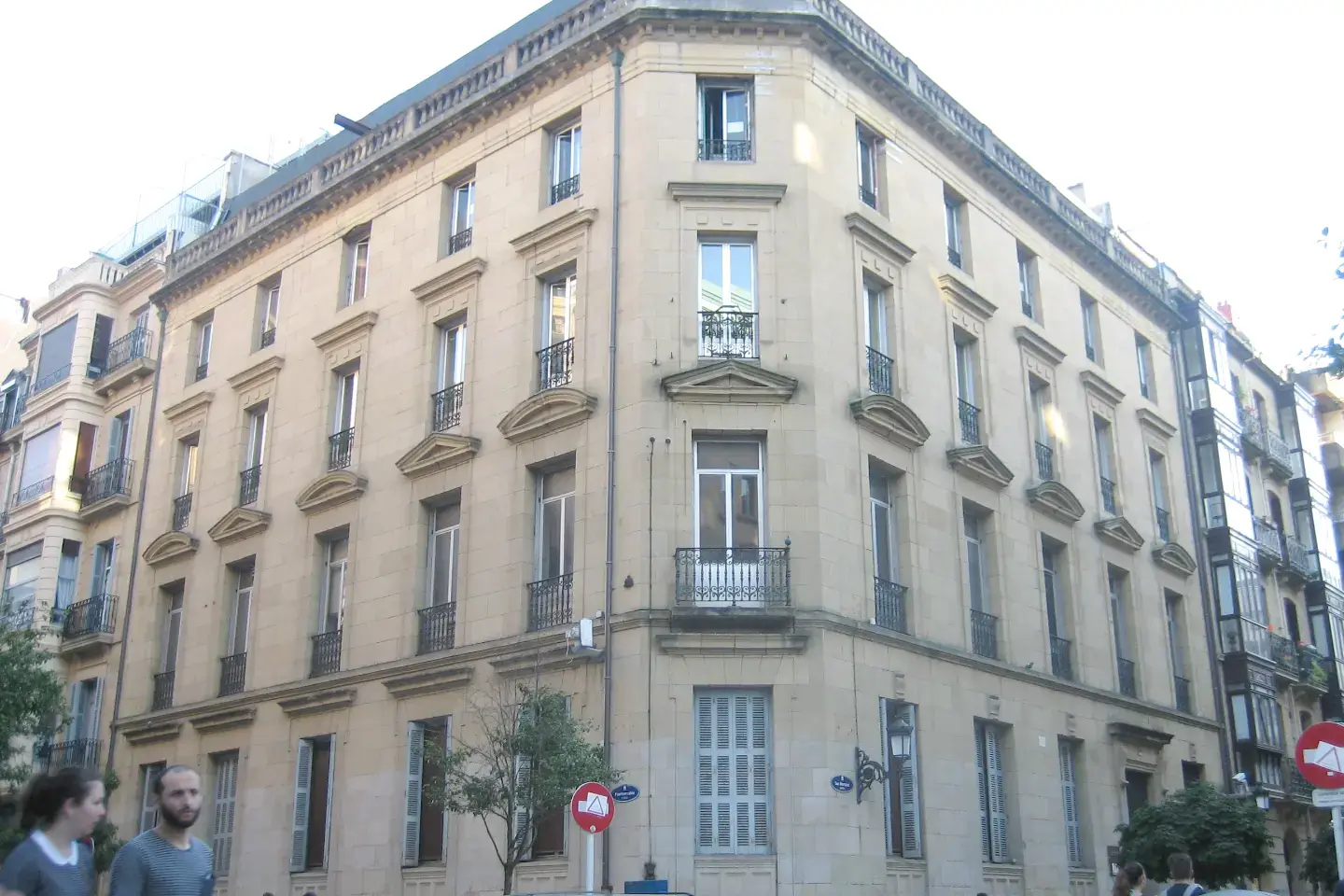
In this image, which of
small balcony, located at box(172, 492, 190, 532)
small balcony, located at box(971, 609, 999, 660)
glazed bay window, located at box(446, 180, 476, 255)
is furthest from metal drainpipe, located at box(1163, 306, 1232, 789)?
small balcony, located at box(172, 492, 190, 532)

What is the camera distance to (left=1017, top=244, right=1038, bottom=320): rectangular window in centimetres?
2992

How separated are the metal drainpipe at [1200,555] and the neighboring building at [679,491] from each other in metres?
1.01

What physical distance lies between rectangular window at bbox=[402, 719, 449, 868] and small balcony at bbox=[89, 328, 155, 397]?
558 inches

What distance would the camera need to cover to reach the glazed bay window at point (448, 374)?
25219 millimetres

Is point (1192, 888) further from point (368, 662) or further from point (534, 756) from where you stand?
point (368, 662)

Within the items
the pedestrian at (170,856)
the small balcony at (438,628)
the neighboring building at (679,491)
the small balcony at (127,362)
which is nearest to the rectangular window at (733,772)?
the neighboring building at (679,491)

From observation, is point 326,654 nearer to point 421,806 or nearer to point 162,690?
point 421,806

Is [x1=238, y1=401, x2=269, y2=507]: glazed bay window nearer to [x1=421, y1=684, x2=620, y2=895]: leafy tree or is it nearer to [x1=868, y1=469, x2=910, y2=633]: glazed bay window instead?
[x1=421, y1=684, x2=620, y2=895]: leafy tree

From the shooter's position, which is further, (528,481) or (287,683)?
(287,683)

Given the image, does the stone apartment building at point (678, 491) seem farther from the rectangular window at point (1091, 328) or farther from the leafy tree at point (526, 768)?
the leafy tree at point (526, 768)

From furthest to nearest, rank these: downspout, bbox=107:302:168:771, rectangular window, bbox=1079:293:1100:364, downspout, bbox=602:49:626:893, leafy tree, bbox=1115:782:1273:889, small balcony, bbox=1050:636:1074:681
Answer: rectangular window, bbox=1079:293:1100:364, downspout, bbox=107:302:168:771, small balcony, bbox=1050:636:1074:681, leafy tree, bbox=1115:782:1273:889, downspout, bbox=602:49:626:893

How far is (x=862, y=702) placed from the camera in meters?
21.3

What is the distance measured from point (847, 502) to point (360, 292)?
1177 cm

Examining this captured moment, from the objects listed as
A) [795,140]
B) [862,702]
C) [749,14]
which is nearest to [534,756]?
[862,702]
